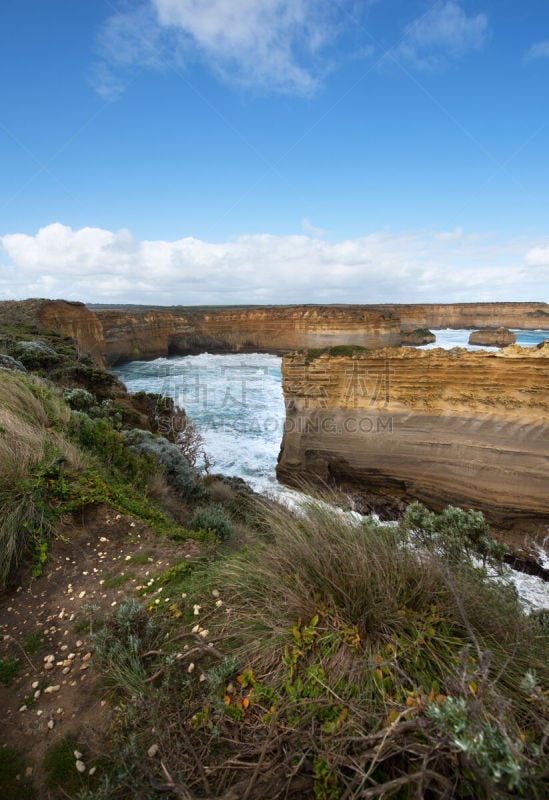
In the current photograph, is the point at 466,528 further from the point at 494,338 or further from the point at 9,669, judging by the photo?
the point at 494,338

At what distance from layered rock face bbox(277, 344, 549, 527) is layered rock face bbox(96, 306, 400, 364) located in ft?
87.2

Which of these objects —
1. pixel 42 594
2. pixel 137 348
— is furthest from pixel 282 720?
pixel 137 348

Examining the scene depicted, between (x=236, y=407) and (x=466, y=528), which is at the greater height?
(x=466, y=528)

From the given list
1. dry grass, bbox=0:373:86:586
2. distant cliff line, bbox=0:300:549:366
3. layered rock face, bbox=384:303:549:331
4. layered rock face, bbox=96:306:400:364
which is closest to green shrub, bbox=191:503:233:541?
dry grass, bbox=0:373:86:586

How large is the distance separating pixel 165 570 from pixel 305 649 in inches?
59.2

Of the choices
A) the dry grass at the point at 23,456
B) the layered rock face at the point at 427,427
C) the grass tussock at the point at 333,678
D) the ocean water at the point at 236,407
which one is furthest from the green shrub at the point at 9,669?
the layered rock face at the point at 427,427

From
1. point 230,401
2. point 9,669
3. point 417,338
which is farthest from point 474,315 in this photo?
point 9,669

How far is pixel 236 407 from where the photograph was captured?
804 inches

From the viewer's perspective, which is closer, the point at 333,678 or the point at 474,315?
the point at 333,678

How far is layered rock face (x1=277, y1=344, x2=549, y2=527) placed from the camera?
8.13 m

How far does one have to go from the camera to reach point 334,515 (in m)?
2.58

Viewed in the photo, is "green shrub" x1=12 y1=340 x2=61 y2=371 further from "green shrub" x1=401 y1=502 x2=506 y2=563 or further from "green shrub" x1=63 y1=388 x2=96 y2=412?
"green shrub" x1=401 y1=502 x2=506 y2=563

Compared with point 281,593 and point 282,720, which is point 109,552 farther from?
point 282,720

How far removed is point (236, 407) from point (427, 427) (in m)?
12.7
